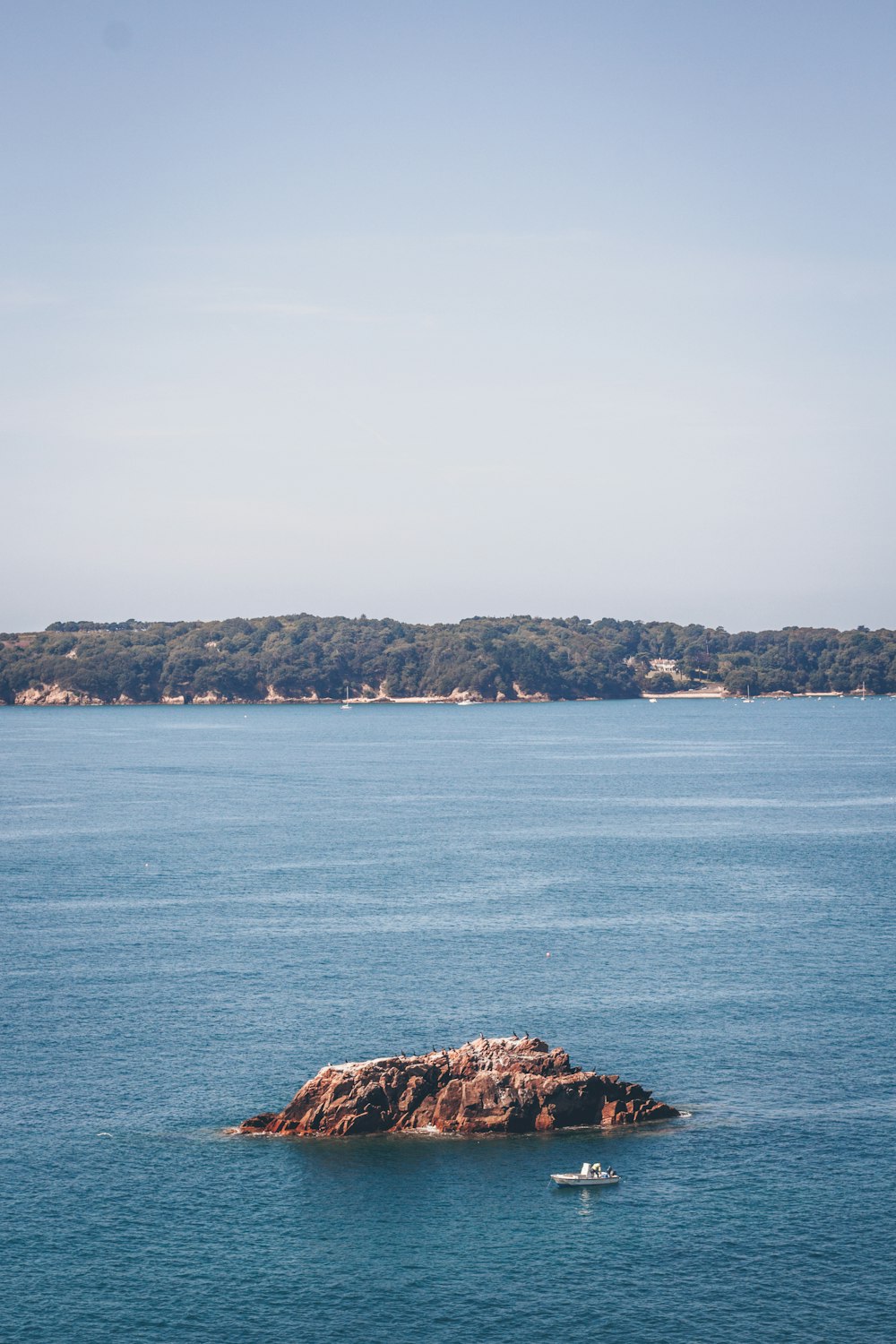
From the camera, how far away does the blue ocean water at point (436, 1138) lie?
2231 inches

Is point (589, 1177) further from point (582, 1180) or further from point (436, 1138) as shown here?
point (436, 1138)

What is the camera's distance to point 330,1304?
5609 cm

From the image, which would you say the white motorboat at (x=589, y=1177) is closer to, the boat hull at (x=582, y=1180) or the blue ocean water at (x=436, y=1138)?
the boat hull at (x=582, y=1180)

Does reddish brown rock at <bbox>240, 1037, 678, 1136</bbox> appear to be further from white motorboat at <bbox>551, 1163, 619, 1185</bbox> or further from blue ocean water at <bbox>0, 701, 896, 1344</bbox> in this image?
white motorboat at <bbox>551, 1163, 619, 1185</bbox>


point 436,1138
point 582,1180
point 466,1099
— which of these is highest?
point 466,1099

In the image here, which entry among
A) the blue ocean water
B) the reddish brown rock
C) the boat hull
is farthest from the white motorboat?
the reddish brown rock

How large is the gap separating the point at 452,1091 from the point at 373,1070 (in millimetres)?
4271

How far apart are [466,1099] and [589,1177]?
9.49m

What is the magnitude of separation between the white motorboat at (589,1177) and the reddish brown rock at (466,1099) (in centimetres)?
644

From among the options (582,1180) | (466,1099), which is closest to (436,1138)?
(466,1099)

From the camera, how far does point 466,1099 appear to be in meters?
73.7

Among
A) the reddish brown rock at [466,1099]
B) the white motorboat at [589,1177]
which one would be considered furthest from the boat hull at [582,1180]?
the reddish brown rock at [466,1099]

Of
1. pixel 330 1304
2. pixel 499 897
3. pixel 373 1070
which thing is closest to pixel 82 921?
pixel 499 897

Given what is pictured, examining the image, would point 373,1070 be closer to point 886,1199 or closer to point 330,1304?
point 330,1304
